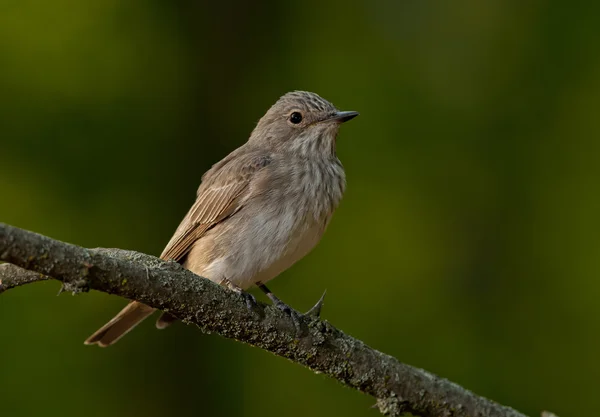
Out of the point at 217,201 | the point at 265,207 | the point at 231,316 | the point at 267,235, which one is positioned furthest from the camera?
the point at 217,201

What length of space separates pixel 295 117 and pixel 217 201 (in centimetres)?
76

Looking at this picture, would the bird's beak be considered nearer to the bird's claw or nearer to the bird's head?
the bird's head

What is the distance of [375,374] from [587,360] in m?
2.25

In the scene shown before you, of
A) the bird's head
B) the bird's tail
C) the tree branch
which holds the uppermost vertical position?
the bird's head

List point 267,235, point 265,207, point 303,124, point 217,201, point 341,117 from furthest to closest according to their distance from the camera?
1. point 303,124
2. point 341,117
3. point 217,201
4. point 265,207
5. point 267,235

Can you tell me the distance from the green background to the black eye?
78 cm

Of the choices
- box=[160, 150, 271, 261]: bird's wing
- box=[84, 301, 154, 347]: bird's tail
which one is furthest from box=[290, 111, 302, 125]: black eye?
box=[84, 301, 154, 347]: bird's tail

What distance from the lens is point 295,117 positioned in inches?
204

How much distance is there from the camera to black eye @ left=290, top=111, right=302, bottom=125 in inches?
203

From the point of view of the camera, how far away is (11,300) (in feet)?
16.5

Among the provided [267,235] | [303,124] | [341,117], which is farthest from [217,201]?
[341,117]

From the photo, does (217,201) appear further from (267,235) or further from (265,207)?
(267,235)

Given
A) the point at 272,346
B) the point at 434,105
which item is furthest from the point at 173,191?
the point at 272,346

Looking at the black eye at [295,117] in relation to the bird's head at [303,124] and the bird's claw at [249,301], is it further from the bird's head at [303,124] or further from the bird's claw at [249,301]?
the bird's claw at [249,301]
